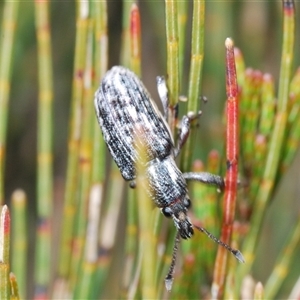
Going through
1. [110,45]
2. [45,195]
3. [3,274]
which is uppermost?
[110,45]

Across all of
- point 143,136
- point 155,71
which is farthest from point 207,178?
point 155,71

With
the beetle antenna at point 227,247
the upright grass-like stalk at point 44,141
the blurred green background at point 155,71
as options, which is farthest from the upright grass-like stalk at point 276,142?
the blurred green background at point 155,71

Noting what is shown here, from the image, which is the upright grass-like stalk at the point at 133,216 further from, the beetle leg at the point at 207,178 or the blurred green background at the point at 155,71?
the blurred green background at the point at 155,71

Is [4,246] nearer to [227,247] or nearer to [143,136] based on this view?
[227,247]

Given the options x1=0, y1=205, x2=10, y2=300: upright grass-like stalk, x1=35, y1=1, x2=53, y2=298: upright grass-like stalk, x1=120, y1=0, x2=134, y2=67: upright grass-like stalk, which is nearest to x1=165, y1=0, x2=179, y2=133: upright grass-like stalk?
x1=120, y1=0, x2=134, y2=67: upright grass-like stalk

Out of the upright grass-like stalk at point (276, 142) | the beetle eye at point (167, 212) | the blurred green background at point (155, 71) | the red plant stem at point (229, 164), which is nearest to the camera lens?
the red plant stem at point (229, 164)

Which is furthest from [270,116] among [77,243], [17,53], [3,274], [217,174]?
[17,53]

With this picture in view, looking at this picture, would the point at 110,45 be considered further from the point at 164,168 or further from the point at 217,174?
the point at 217,174
